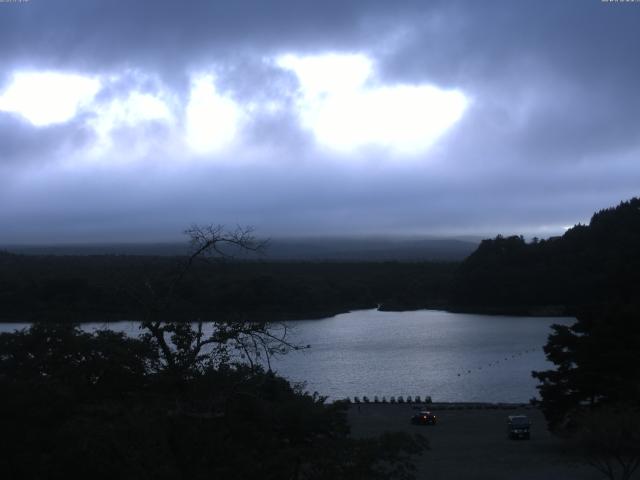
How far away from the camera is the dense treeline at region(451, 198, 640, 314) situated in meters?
68.2

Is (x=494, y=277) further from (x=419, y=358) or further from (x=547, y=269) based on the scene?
(x=419, y=358)

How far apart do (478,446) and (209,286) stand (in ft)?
26.7

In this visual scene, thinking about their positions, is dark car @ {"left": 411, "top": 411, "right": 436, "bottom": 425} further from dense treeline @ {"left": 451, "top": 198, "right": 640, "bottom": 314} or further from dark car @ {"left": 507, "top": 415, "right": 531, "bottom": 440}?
dense treeline @ {"left": 451, "top": 198, "right": 640, "bottom": 314}

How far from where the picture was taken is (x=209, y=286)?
16.5 meters

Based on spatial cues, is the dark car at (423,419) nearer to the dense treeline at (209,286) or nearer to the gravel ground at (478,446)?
the gravel ground at (478,446)

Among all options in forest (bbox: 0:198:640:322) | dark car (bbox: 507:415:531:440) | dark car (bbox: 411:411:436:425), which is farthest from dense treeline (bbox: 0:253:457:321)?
dark car (bbox: 507:415:531:440)

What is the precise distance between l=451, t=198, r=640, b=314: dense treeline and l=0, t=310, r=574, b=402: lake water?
20.3ft

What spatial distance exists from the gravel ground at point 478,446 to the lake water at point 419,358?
425cm

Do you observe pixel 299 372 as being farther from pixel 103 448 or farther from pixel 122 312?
pixel 103 448

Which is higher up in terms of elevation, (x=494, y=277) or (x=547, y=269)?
(x=547, y=269)

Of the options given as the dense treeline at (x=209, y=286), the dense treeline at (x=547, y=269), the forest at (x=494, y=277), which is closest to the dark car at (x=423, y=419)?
the dense treeline at (x=209, y=286)

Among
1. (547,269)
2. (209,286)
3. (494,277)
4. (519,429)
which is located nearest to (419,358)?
(519,429)

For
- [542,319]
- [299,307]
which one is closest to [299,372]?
[299,307]

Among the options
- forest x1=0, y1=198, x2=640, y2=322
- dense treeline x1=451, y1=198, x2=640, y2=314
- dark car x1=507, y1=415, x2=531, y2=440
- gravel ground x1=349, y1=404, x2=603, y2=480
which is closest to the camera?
gravel ground x1=349, y1=404, x2=603, y2=480
